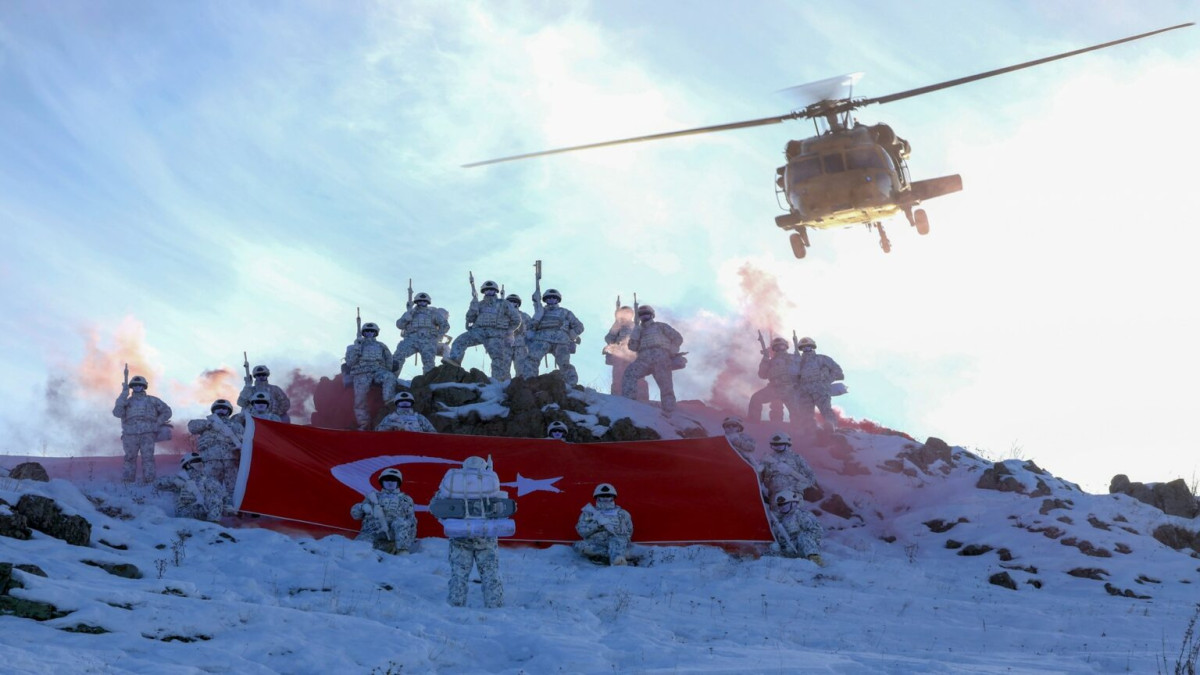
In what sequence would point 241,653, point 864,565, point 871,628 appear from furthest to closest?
point 864,565
point 871,628
point 241,653

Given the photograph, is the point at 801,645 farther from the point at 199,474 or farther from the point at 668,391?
the point at 668,391

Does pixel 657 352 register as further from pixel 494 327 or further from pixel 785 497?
pixel 785 497

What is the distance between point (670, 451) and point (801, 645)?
7.83 metres

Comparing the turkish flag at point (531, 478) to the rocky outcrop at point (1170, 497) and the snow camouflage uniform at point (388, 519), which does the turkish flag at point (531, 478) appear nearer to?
the snow camouflage uniform at point (388, 519)

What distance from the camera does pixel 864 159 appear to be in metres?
21.4

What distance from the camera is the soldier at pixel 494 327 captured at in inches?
938

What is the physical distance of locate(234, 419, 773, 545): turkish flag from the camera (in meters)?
16.5

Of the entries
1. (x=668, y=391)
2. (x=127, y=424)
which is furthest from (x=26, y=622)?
(x=668, y=391)

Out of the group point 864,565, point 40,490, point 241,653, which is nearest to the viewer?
point 241,653

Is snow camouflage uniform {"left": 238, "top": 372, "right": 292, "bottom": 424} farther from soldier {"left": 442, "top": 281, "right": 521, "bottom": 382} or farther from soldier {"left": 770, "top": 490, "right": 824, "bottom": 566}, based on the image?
soldier {"left": 770, "top": 490, "right": 824, "bottom": 566}

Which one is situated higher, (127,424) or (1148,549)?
(127,424)

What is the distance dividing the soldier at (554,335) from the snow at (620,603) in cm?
664

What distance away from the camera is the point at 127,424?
21.8 metres

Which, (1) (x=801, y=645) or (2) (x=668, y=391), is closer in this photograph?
(1) (x=801, y=645)
